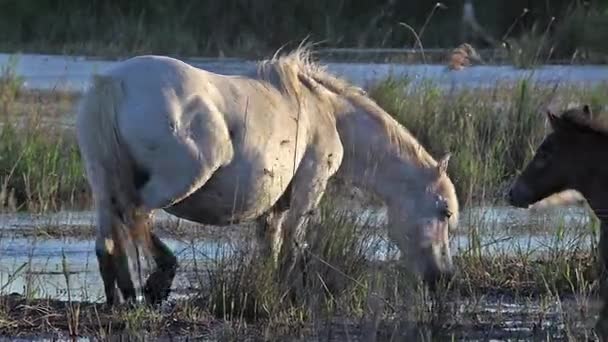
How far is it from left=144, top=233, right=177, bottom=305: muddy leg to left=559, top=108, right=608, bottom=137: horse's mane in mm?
2129

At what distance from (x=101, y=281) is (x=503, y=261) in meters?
2.25

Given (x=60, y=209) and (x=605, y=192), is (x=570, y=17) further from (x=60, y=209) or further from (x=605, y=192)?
(x=605, y=192)

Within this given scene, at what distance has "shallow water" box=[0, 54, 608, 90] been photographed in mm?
16750

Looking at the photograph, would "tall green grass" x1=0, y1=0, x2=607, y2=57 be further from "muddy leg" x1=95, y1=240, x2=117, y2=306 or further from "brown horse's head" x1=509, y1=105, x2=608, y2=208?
"muddy leg" x1=95, y1=240, x2=117, y2=306

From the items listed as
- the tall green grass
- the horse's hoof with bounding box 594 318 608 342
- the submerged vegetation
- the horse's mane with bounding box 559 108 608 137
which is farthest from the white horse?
the tall green grass

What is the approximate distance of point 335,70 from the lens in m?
16.3

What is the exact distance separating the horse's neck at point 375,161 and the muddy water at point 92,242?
173mm

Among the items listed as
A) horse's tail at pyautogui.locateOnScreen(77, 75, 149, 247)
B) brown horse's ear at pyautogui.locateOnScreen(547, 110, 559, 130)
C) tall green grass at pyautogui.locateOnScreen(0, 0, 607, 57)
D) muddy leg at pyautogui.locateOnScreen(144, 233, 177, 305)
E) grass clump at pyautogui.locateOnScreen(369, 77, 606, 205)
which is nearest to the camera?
horse's tail at pyautogui.locateOnScreen(77, 75, 149, 247)

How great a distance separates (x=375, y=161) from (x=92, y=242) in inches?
81.3

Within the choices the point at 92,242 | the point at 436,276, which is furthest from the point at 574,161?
the point at 92,242

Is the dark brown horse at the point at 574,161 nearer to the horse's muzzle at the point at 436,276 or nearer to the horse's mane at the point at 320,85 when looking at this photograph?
the horse's muzzle at the point at 436,276

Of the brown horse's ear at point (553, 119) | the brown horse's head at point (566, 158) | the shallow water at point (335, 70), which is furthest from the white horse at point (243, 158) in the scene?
the shallow water at point (335, 70)

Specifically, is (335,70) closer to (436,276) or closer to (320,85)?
(320,85)

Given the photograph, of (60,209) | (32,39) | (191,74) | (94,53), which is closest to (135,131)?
(191,74)
